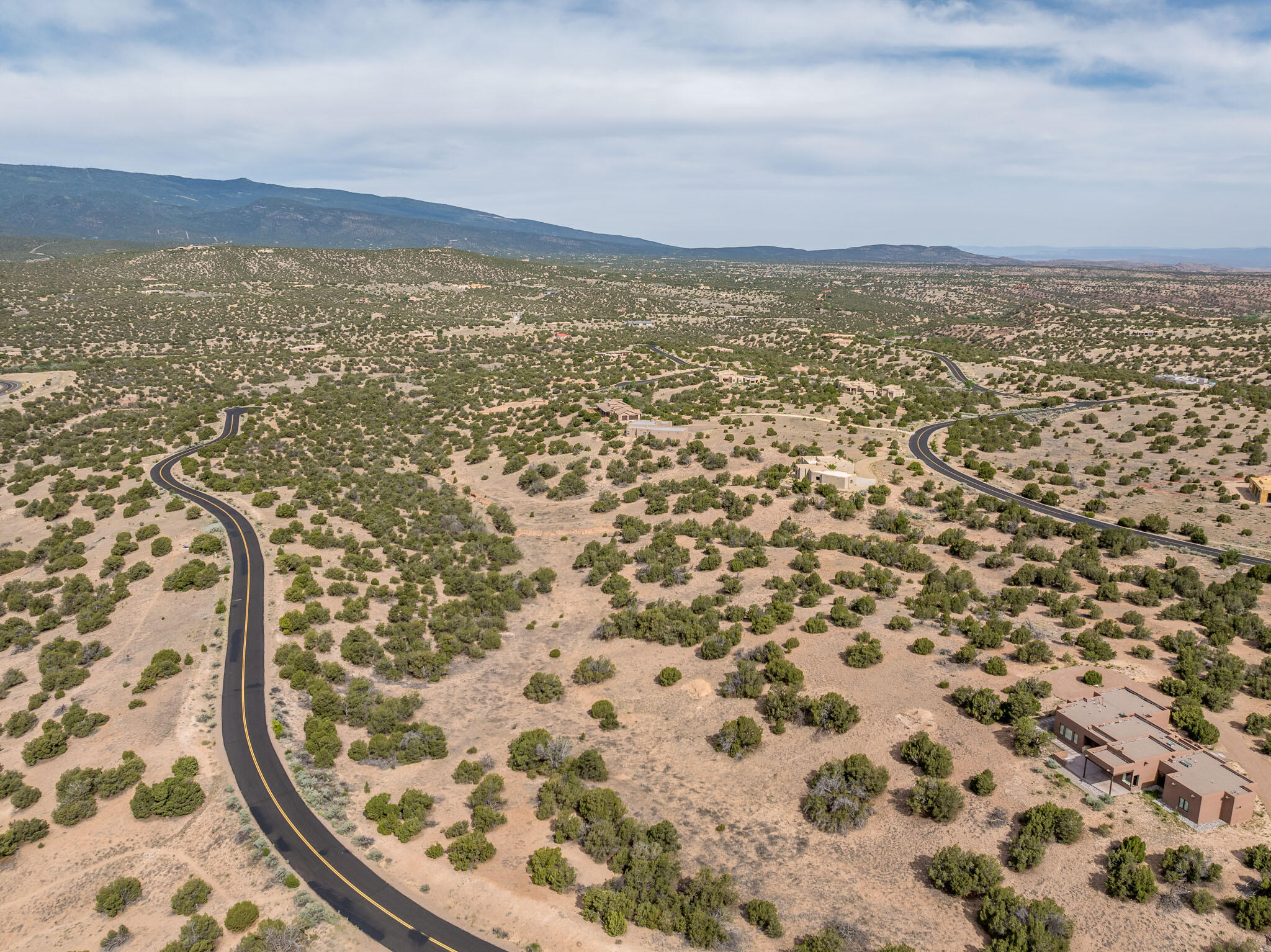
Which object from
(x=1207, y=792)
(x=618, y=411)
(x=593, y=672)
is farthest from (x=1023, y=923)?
(x=618, y=411)

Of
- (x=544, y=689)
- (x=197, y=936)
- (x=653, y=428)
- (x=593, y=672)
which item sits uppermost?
(x=653, y=428)

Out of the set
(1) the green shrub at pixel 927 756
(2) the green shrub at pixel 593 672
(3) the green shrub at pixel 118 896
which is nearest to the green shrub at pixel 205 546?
(3) the green shrub at pixel 118 896

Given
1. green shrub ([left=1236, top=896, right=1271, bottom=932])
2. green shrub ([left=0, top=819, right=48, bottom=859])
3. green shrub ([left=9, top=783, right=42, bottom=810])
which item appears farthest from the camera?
green shrub ([left=9, top=783, right=42, bottom=810])

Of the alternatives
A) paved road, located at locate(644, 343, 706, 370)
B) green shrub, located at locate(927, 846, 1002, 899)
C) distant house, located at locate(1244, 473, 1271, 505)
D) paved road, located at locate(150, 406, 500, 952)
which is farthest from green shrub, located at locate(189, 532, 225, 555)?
distant house, located at locate(1244, 473, 1271, 505)

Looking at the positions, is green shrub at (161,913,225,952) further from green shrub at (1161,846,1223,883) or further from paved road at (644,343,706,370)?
paved road at (644,343,706,370)

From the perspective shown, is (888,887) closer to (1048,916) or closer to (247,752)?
(1048,916)

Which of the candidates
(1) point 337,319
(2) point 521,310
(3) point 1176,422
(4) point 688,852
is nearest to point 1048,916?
(4) point 688,852

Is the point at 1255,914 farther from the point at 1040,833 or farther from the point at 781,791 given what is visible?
the point at 781,791
